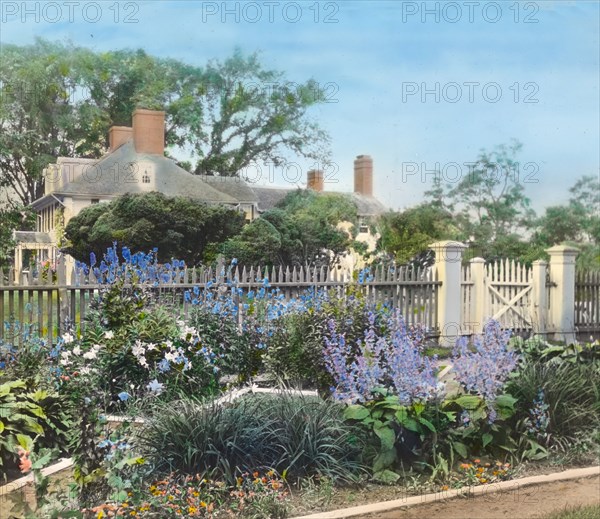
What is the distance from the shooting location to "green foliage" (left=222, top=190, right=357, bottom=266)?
5.97 m

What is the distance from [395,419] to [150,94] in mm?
2999

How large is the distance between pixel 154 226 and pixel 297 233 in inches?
51.2

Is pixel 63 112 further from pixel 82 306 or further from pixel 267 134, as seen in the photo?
pixel 82 306

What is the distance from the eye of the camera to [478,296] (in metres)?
10.6

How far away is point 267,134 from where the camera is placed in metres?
→ 5.82

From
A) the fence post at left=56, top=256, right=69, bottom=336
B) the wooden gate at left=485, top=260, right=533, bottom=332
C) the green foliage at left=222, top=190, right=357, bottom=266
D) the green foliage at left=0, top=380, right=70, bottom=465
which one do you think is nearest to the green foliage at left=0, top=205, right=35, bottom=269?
the fence post at left=56, top=256, right=69, bottom=336

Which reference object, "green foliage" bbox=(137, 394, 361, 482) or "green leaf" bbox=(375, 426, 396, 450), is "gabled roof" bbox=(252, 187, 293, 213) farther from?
"green leaf" bbox=(375, 426, 396, 450)

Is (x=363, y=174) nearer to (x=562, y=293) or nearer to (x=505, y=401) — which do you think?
(x=505, y=401)

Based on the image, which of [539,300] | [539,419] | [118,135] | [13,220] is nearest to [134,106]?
[118,135]

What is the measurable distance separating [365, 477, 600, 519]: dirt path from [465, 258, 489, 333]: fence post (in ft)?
18.9

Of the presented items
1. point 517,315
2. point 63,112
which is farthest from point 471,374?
point 517,315

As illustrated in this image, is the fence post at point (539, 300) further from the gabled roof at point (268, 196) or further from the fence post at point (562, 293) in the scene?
the gabled roof at point (268, 196)

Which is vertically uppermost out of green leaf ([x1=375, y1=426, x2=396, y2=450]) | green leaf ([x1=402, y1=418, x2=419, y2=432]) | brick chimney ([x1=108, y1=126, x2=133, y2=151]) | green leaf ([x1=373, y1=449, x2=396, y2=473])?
brick chimney ([x1=108, y1=126, x2=133, y2=151])

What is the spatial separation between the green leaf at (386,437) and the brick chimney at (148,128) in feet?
8.87
